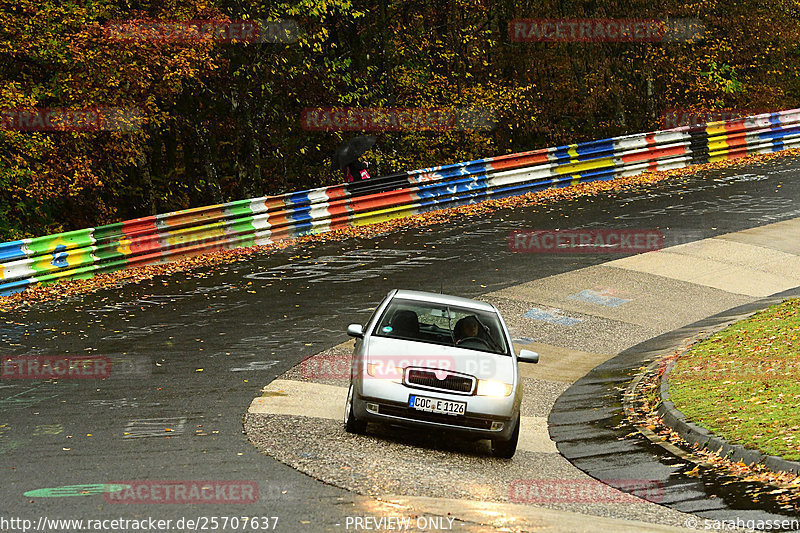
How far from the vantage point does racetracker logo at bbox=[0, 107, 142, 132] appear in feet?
70.6

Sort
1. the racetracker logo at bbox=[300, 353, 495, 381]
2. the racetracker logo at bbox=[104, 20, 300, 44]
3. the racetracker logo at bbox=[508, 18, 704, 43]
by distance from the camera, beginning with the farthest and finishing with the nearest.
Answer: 1. the racetracker logo at bbox=[508, 18, 704, 43]
2. the racetracker logo at bbox=[104, 20, 300, 44]
3. the racetracker logo at bbox=[300, 353, 495, 381]

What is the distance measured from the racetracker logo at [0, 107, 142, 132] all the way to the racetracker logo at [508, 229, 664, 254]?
9782mm

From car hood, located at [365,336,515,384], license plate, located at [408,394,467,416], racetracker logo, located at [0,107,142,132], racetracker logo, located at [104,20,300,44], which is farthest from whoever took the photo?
racetracker logo, located at [104,20,300,44]

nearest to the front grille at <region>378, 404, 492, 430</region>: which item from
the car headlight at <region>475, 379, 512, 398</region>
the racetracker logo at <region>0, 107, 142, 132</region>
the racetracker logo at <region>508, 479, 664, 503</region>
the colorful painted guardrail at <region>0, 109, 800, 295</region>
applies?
the car headlight at <region>475, 379, 512, 398</region>

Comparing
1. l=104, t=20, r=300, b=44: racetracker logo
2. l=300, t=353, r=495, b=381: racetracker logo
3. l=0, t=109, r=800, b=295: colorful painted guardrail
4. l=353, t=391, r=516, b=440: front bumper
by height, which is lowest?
l=353, t=391, r=516, b=440: front bumper

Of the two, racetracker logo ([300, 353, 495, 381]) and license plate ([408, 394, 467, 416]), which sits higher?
racetracker logo ([300, 353, 495, 381])

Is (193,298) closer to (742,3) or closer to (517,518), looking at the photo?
(517,518)

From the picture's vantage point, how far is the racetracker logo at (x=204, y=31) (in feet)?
74.5

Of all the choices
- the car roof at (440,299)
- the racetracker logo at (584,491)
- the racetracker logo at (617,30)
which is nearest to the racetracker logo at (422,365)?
the car roof at (440,299)

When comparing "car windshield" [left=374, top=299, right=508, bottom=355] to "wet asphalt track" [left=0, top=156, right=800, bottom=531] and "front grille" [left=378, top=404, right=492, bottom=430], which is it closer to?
"front grille" [left=378, top=404, right=492, bottom=430]

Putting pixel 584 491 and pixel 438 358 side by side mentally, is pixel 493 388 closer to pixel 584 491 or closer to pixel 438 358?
pixel 438 358

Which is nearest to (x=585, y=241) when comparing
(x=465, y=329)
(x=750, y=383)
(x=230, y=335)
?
(x=230, y=335)

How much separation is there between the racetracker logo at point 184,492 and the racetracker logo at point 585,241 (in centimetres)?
1368

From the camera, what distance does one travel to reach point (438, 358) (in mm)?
10328
